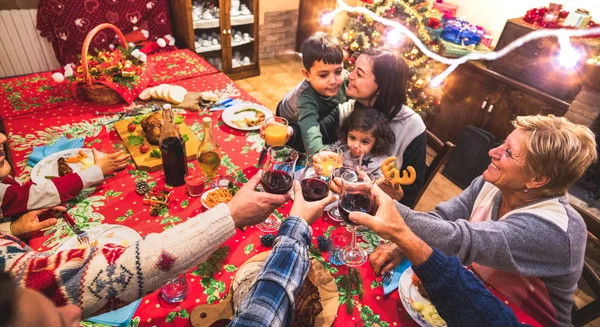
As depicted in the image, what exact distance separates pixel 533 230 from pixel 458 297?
48 cm

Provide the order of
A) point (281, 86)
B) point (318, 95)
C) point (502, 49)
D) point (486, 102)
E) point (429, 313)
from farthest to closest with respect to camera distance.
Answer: point (281, 86) < point (486, 102) < point (502, 49) < point (318, 95) < point (429, 313)

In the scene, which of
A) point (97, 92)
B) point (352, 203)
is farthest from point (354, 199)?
point (97, 92)

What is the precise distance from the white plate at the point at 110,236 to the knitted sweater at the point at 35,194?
0.25 metres

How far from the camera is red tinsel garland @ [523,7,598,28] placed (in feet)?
9.61

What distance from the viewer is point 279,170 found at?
1.18m

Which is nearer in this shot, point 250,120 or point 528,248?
point 528,248

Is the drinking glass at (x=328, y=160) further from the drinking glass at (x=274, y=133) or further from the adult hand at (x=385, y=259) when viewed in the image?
the adult hand at (x=385, y=259)

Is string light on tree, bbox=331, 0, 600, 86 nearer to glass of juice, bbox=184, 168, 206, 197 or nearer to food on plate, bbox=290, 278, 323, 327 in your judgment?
glass of juice, bbox=184, 168, 206, 197

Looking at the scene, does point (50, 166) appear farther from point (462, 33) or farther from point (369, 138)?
point (462, 33)

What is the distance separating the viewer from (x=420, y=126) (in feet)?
6.10

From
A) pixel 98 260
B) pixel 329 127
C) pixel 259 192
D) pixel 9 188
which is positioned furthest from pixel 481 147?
pixel 9 188

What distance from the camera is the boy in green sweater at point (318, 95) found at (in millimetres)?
1855

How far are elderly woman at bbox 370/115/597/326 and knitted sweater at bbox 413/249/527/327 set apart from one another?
9.7 inches

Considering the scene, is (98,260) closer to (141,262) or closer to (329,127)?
(141,262)
